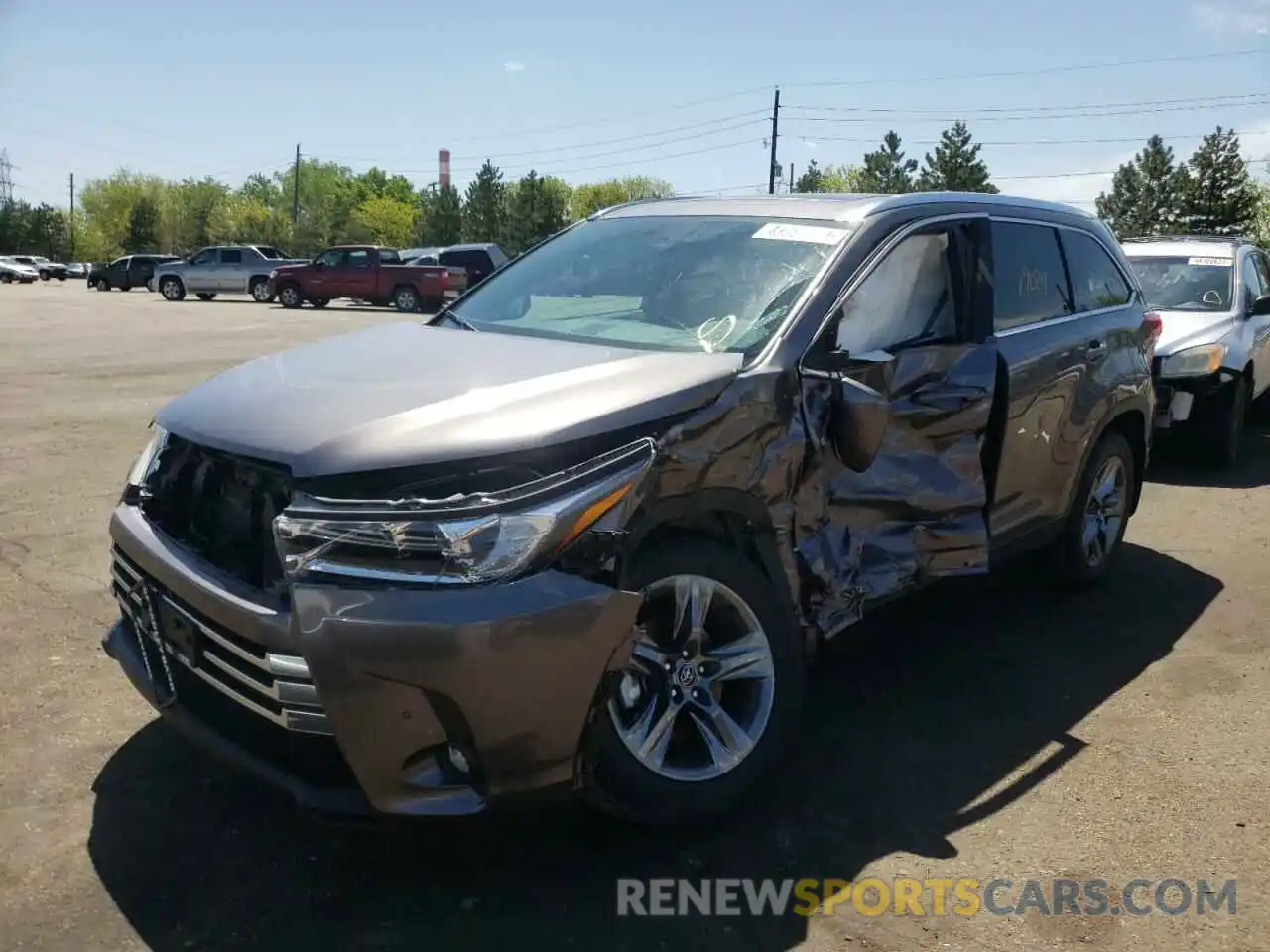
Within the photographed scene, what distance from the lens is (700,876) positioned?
297 cm

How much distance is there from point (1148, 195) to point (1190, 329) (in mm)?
58195

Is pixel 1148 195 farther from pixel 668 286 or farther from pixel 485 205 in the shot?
pixel 668 286

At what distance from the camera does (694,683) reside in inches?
122

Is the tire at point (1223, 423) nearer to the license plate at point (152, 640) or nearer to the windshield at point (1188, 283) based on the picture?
the windshield at point (1188, 283)

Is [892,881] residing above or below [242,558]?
below

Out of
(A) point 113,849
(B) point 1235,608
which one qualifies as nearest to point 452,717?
(A) point 113,849

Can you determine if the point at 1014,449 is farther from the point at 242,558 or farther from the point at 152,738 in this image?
the point at 152,738

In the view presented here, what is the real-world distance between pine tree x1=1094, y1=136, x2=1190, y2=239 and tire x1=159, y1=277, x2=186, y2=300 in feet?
145

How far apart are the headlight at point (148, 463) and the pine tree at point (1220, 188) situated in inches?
2149

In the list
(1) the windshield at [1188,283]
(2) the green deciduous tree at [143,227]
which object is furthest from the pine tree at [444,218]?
(1) the windshield at [1188,283]

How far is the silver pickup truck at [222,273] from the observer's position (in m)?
35.6

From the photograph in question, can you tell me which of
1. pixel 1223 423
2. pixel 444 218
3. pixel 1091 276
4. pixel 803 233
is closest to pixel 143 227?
pixel 444 218

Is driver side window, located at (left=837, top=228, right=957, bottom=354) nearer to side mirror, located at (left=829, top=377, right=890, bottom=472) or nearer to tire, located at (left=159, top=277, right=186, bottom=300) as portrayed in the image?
side mirror, located at (left=829, top=377, right=890, bottom=472)

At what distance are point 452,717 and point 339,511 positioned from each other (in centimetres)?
55
